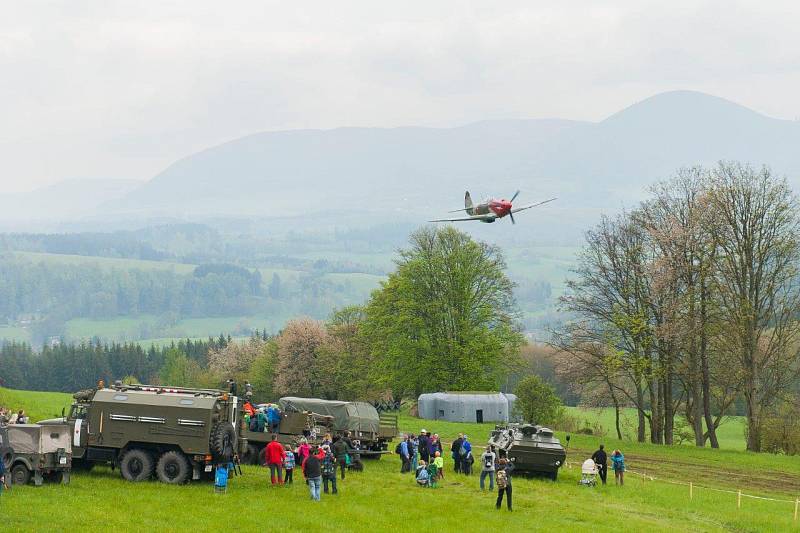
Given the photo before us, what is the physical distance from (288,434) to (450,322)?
136 ft

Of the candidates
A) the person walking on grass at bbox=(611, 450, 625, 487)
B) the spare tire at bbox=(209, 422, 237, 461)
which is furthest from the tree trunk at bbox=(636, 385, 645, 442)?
the spare tire at bbox=(209, 422, 237, 461)

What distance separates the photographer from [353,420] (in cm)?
3859

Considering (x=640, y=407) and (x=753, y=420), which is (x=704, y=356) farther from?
(x=640, y=407)

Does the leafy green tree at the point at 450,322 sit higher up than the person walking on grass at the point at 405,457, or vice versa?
the leafy green tree at the point at 450,322

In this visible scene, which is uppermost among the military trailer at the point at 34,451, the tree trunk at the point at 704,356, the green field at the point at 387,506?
the tree trunk at the point at 704,356

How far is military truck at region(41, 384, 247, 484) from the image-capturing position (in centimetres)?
2861

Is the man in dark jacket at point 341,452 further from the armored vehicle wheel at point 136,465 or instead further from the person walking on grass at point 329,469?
the armored vehicle wheel at point 136,465

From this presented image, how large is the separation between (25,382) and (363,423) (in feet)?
403

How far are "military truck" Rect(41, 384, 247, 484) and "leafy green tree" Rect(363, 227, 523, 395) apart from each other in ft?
149

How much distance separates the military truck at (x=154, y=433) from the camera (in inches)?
1126

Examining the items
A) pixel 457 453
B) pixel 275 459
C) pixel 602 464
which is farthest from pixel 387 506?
pixel 602 464

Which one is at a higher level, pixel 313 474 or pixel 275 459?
pixel 275 459

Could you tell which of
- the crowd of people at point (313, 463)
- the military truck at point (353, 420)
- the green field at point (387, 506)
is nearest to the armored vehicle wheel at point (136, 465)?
the green field at point (387, 506)

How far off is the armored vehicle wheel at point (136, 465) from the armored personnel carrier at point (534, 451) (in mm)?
12900
